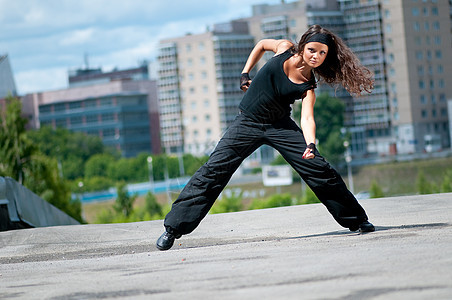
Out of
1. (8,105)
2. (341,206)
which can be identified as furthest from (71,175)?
(341,206)

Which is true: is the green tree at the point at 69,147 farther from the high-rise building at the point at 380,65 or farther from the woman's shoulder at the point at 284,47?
the woman's shoulder at the point at 284,47

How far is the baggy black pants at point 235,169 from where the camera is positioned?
273 inches

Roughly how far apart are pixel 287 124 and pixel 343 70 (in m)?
0.62

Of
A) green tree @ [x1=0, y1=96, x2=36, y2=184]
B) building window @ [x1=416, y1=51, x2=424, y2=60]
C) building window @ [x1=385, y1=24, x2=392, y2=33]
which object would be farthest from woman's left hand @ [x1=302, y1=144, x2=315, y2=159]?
building window @ [x1=385, y1=24, x2=392, y2=33]

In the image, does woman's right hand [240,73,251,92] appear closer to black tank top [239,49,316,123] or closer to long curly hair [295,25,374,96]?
black tank top [239,49,316,123]

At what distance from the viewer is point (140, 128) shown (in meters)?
172

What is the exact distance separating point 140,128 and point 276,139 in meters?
166

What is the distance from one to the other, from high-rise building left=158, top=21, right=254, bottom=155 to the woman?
460 ft

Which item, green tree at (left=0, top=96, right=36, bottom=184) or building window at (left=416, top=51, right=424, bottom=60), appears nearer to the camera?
green tree at (left=0, top=96, right=36, bottom=184)

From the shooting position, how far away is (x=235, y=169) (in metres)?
7.03

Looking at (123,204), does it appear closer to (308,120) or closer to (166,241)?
(166,241)

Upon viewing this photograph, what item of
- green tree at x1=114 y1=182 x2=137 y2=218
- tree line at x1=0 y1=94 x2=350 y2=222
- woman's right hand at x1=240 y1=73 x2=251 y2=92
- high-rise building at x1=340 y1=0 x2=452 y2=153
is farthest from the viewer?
high-rise building at x1=340 y1=0 x2=452 y2=153

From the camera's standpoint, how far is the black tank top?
682 centimetres

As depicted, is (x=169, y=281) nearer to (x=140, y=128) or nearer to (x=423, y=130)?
(x=423, y=130)
